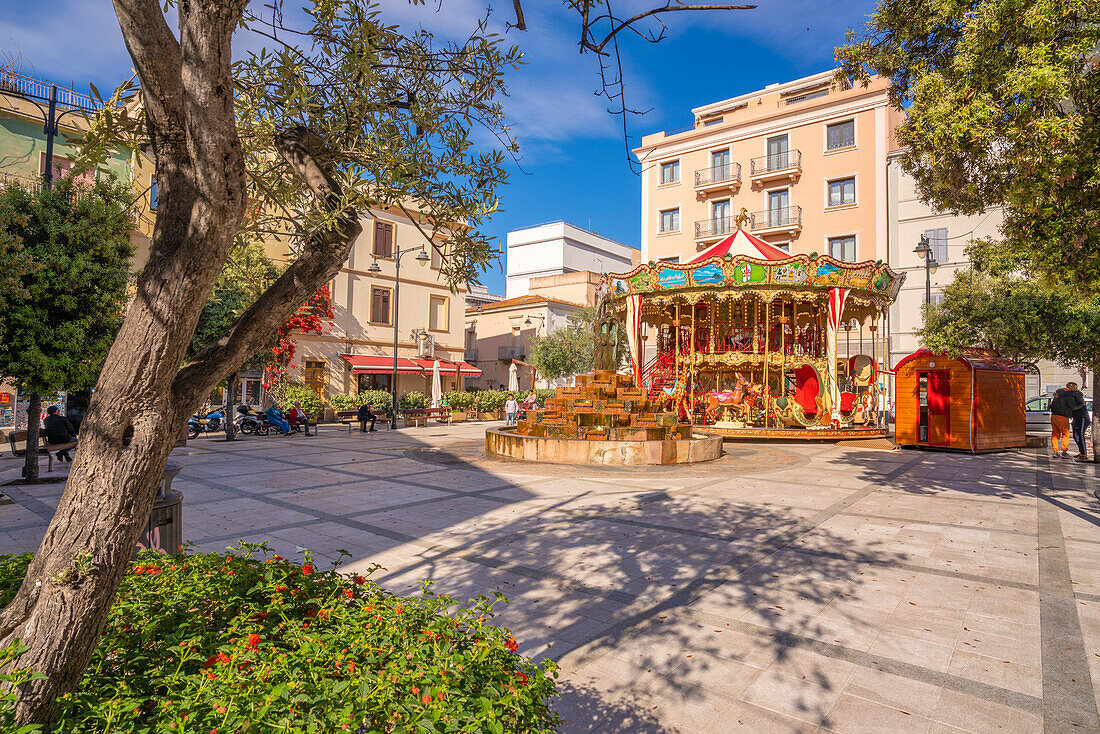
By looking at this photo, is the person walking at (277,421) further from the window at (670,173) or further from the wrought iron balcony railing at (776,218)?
the window at (670,173)

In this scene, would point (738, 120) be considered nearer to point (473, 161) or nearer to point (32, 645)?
point (473, 161)

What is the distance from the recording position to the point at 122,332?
1947 millimetres

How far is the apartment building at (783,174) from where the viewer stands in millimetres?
28281

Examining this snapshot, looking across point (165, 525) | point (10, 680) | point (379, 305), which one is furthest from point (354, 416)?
point (10, 680)

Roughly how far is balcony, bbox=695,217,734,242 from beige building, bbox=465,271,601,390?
8.44 m

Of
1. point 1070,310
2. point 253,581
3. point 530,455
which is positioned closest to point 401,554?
point 253,581

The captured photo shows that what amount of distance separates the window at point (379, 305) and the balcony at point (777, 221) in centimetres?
1910

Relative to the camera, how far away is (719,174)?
3212 cm

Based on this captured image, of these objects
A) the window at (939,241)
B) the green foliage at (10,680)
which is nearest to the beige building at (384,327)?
the window at (939,241)

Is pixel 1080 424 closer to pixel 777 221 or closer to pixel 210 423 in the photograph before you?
pixel 777 221

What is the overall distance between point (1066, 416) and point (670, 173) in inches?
971

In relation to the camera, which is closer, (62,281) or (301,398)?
(62,281)

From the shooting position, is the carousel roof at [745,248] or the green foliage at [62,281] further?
the carousel roof at [745,248]

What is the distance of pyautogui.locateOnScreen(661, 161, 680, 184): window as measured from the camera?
111 feet
